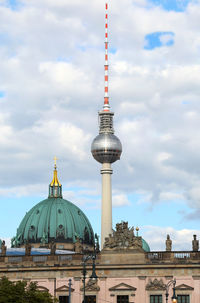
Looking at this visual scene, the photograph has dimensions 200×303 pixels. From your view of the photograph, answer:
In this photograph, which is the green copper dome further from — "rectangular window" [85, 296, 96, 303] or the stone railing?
the stone railing

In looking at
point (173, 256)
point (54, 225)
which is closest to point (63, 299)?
point (173, 256)

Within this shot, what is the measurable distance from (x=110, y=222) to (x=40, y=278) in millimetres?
91471

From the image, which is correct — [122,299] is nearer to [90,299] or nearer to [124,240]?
[90,299]

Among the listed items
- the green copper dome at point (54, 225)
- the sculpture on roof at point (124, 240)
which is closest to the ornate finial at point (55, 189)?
the green copper dome at point (54, 225)

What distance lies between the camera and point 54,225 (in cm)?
17438

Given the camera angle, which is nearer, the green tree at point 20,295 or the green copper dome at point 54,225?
the green tree at point 20,295

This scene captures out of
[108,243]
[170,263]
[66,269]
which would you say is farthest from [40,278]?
[170,263]

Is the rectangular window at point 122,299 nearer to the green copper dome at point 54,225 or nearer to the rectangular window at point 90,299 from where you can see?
the rectangular window at point 90,299

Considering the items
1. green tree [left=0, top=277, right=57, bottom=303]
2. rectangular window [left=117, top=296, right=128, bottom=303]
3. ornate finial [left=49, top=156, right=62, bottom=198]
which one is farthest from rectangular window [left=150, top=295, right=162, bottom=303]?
ornate finial [left=49, top=156, right=62, bottom=198]

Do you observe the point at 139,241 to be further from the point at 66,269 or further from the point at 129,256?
the point at 66,269

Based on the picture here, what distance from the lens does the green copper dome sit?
6816 inches

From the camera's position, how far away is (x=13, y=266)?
110 metres

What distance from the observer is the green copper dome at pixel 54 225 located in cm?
17312

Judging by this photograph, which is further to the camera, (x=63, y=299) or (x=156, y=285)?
(x=63, y=299)
